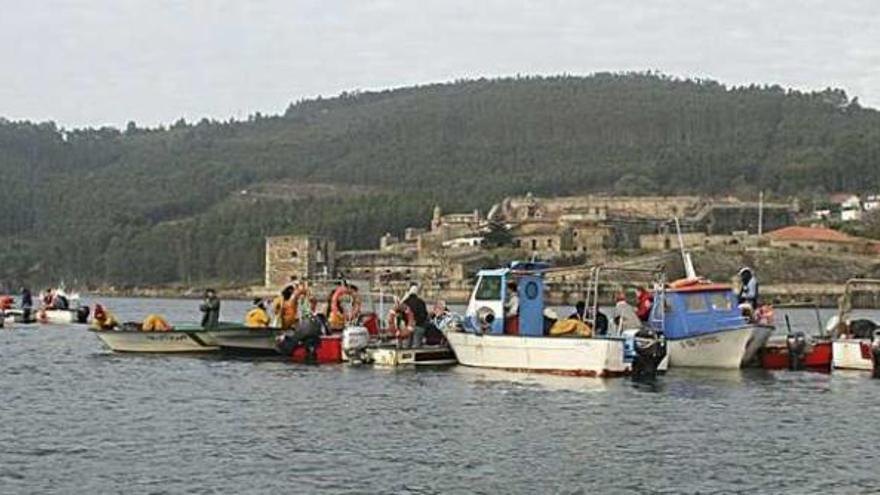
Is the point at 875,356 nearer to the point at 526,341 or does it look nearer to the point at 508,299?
the point at 526,341

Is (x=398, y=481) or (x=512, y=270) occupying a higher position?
(x=512, y=270)

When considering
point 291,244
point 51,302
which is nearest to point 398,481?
point 51,302

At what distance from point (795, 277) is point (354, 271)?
4965 centimetres

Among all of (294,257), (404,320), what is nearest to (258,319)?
(404,320)

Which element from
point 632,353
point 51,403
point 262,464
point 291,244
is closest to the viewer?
point 262,464

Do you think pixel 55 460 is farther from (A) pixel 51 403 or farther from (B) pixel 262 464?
(A) pixel 51 403

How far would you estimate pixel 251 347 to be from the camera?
50.6m

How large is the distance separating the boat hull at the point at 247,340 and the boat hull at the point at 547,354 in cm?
809

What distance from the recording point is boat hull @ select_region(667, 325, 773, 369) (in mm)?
44500

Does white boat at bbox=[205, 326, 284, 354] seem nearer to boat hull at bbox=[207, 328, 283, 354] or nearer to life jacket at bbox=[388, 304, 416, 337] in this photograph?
boat hull at bbox=[207, 328, 283, 354]

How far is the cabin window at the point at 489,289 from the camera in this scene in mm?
44312

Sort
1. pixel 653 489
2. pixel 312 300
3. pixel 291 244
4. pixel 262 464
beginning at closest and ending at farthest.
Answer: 1. pixel 653 489
2. pixel 262 464
3. pixel 312 300
4. pixel 291 244

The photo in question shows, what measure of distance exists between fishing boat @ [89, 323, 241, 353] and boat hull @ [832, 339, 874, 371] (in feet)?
67.3

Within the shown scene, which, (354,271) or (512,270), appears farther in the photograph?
(354,271)
